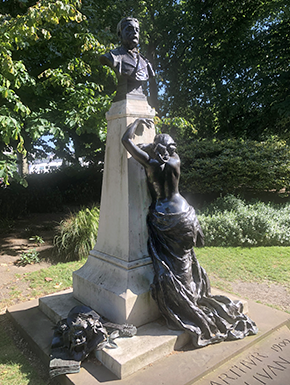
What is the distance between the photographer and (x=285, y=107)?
10.5 m

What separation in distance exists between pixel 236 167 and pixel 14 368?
9.16 metres

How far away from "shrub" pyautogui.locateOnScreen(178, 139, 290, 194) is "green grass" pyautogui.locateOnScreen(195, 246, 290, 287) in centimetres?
372

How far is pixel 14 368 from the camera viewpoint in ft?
9.41

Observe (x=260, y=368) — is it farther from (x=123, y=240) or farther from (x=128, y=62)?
(x=128, y=62)

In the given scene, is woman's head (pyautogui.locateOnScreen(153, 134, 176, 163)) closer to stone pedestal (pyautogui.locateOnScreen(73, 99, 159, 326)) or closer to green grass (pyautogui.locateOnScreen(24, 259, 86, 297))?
stone pedestal (pyautogui.locateOnScreen(73, 99, 159, 326))

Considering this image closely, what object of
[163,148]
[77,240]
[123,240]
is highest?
[163,148]

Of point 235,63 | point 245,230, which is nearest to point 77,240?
point 245,230

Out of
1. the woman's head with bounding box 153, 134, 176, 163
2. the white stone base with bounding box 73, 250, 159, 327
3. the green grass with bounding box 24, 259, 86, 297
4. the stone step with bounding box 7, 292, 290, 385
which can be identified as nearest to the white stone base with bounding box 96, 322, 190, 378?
the stone step with bounding box 7, 292, 290, 385

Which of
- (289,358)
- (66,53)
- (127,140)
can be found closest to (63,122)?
(66,53)

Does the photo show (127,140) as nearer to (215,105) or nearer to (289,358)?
(289,358)

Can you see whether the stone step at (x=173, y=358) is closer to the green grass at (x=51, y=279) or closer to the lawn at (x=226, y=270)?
the lawn at (x=226, y=270)

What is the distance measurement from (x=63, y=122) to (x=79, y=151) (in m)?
3.56

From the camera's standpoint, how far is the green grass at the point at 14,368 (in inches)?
105

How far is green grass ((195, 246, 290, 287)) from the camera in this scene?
546cm
